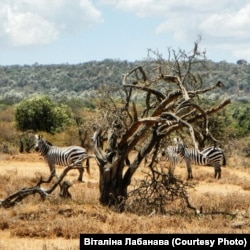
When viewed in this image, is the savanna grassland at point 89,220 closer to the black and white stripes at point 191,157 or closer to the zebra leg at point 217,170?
the black and white stripes at point 191,157

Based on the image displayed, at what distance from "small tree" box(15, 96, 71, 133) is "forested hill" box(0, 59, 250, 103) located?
69862 millimetres

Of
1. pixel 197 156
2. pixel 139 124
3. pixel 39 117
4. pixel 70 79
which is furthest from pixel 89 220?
pixel 70 79

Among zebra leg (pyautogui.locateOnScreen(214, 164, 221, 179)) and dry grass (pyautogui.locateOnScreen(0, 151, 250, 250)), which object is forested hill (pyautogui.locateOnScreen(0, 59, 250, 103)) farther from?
dry grass (pyautogui.locateOnScreen(0, 151, 250, 250))

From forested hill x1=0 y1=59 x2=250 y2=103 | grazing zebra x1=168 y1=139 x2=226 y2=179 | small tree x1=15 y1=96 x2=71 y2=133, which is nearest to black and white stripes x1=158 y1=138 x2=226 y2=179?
grazing zebra x1=168 y1=139 x2=226 y2=179

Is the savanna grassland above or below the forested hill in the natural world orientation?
below

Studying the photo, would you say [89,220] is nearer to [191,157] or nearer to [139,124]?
[139,124]

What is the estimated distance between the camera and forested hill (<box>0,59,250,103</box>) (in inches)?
4897

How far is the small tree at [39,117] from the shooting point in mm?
43531

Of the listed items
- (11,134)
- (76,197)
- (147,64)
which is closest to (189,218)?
(76,197)

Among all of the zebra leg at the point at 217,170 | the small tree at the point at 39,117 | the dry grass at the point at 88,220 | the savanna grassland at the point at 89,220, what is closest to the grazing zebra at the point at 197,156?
the zebra leg at the point at 217,170

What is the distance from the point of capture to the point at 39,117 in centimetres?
4366

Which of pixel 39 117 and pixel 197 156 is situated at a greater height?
pixel 39 117

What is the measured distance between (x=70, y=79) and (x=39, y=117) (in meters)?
110

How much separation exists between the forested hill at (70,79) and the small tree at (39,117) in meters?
69.9
